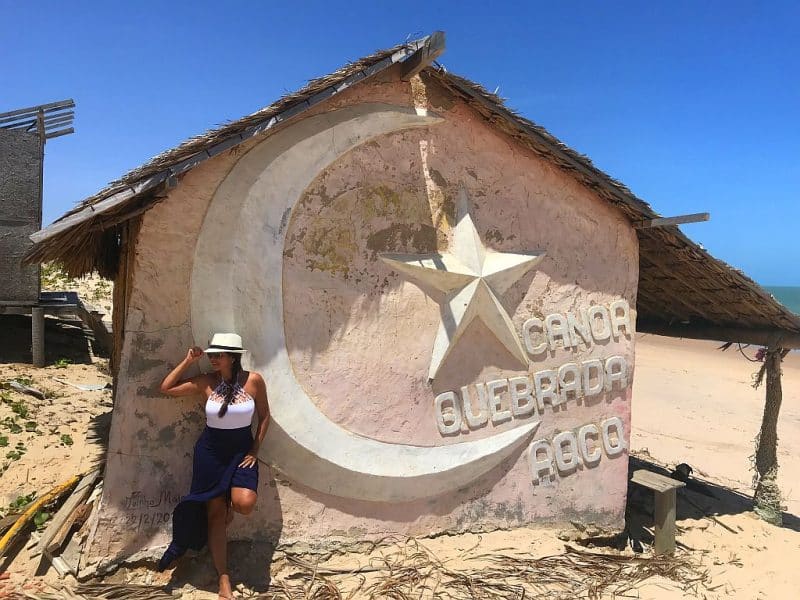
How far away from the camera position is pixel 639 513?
6.93 meters

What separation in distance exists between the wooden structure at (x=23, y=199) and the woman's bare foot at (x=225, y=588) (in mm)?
8018

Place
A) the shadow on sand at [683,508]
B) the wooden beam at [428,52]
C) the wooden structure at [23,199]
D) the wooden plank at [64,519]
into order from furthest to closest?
the wooden structure at [23,199], the shadow on sand at [683,508], the wooden beam at [428,52], the wooden plank at [64,519]

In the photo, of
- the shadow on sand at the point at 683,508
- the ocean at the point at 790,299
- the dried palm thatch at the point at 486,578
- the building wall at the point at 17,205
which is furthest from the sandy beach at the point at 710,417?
the ocean at the point at 790,299

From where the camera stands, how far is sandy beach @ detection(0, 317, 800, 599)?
178 inches

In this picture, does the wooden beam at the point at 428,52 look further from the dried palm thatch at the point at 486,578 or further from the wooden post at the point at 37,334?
the wooden post at the point at 37,334

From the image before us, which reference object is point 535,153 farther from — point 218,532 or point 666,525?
point 218,532

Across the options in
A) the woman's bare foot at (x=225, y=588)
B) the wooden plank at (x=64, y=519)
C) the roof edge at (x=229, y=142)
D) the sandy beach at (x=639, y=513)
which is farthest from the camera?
the sandy beach at (x=639, y=513)

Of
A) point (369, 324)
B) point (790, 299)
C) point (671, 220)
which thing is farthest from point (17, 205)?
point (790, 299)

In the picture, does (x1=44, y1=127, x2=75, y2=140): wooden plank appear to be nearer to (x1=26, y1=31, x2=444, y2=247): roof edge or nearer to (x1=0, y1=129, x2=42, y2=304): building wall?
(x1=0, y1=129, x2=42, y2=304): building wall

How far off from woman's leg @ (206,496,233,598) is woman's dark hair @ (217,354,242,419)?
0.62m

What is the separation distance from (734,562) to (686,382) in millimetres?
13902

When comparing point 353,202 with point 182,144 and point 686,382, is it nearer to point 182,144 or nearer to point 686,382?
point 182,144

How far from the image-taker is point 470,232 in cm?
528

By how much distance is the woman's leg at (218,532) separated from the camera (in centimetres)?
412
